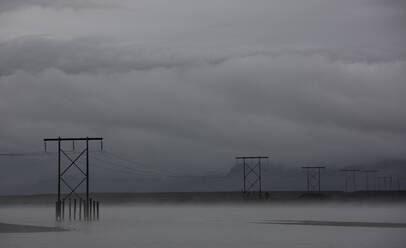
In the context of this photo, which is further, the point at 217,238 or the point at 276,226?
the point at 276,226

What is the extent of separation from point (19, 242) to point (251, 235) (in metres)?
17.9

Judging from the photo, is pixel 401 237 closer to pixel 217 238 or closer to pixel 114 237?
pixel 217 238

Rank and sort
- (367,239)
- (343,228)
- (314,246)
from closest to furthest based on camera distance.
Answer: (314,246)
(367,239)
(343,228)

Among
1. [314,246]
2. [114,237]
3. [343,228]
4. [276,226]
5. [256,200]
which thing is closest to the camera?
[314,246]

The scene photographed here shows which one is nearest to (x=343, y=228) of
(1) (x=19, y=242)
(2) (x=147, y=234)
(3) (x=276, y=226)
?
(3) (x=276, y=226)

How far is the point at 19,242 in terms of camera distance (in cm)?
5719

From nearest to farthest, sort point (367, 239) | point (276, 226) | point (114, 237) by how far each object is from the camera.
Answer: point (367, 239) < point (114, 237) < point (276, 226)

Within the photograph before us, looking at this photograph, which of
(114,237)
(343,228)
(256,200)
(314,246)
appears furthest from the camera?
(256,200)

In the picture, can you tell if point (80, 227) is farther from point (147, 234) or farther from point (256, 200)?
point (256, 200)

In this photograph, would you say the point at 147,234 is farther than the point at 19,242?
Yes

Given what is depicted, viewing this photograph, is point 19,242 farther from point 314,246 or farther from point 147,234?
point 314,246

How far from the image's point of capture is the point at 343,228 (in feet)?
240

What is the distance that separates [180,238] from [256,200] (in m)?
138

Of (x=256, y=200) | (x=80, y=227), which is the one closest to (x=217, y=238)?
(x=80, y=227)
